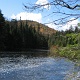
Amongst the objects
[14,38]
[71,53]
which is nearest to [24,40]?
[14,38]

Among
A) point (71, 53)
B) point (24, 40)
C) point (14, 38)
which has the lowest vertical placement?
point (24, 40)

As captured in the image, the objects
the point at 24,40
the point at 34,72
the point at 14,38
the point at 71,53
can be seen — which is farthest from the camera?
the point at 24,40

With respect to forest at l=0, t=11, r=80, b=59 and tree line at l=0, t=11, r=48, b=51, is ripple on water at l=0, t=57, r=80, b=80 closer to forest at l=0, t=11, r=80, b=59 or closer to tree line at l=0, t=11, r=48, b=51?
forest at l=0, t=11, r=80, b=59

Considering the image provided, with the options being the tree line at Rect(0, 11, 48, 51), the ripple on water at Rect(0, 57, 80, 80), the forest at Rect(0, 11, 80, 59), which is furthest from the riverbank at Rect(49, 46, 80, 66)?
the tree line at Rect(0, 11, 48, 51)

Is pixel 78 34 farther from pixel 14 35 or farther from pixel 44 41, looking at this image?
pixel 44 41

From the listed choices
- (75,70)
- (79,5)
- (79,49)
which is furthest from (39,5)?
(75,70)

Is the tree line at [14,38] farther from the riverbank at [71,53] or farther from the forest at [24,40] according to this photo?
the riverbank at [71,53]

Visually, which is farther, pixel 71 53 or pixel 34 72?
pixel 34 72

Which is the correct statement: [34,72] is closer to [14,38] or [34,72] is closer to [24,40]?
[14,38]

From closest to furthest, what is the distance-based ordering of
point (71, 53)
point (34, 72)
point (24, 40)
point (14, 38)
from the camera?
point (71, 53)
point (34, 72)
point (14, 38)
point (24, 40)

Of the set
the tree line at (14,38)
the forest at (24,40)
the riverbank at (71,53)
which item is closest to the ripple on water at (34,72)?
the forest at (24,40)

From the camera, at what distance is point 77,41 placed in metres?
3.21

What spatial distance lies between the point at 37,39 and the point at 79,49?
122 meters

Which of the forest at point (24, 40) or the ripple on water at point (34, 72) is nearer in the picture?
the forest at point (24, 40)
